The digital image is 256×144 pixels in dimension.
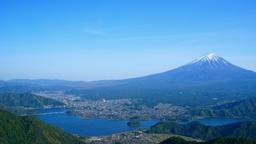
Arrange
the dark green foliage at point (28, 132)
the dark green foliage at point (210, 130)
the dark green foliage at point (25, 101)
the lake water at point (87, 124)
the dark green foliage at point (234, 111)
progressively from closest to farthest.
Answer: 1. the dark green foliage at point (28, 132)
2. the dark green foliage at point (210, 130)
3. the lake water at point (87, 124)
4. the dark green foliage at point (234, 111)
5. the dark green foliage at point (25, 101)

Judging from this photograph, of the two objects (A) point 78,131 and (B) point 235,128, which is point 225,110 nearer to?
(B) point 235,128

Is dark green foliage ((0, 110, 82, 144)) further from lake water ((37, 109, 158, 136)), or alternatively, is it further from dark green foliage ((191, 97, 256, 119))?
dark green foliage ((191, 97, 256, 119))

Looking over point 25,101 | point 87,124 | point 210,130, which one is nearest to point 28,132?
point 210,130

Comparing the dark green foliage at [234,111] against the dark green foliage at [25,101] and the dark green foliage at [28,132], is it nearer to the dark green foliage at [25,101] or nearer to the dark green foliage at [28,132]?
the dark green foliage at [25,101]

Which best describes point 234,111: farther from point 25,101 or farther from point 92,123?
point 25,101

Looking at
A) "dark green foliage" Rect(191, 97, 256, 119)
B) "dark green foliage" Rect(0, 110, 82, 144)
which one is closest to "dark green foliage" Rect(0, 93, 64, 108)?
"dark green foliage" Rect(191, 97, 256, 119)

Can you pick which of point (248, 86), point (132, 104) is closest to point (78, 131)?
point (132, 104)

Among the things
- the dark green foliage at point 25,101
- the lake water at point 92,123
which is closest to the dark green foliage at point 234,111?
the lake water at point 92,123
